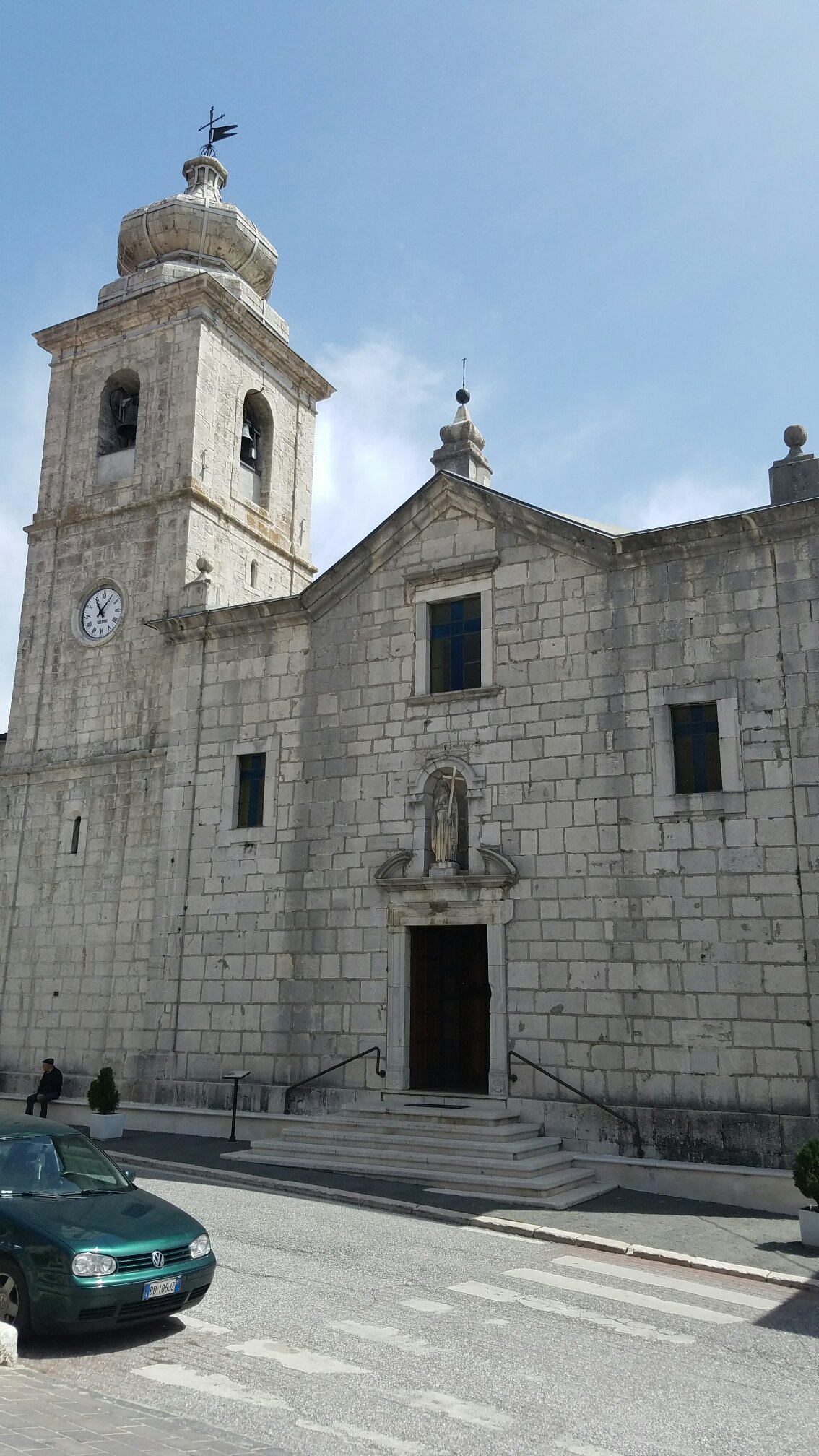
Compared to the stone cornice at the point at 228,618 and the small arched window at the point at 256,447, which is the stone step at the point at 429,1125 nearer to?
the stone cornice at the point at 228,618

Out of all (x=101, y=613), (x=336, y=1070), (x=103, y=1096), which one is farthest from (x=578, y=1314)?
(x=101, y=613)

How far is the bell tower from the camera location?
20.4 metres

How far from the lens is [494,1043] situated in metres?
15.4

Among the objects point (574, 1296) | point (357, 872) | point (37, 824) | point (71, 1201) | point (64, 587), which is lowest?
point (574, 1296)

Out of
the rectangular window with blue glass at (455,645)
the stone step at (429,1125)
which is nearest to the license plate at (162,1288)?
the stone step at (429,1125)

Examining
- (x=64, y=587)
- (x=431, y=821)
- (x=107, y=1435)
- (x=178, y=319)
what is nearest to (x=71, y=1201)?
(x=107, y=1435)

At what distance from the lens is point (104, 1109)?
16.6 m

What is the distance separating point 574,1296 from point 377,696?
10.4m

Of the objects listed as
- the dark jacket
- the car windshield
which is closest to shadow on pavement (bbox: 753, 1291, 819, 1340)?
the car windshield

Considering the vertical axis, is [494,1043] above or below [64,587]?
below

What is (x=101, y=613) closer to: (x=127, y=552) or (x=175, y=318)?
(x=127, y=552)

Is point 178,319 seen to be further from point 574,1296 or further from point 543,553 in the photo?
point 574,1296

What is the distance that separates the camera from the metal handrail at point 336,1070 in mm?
16156

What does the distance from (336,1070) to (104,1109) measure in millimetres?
3541
